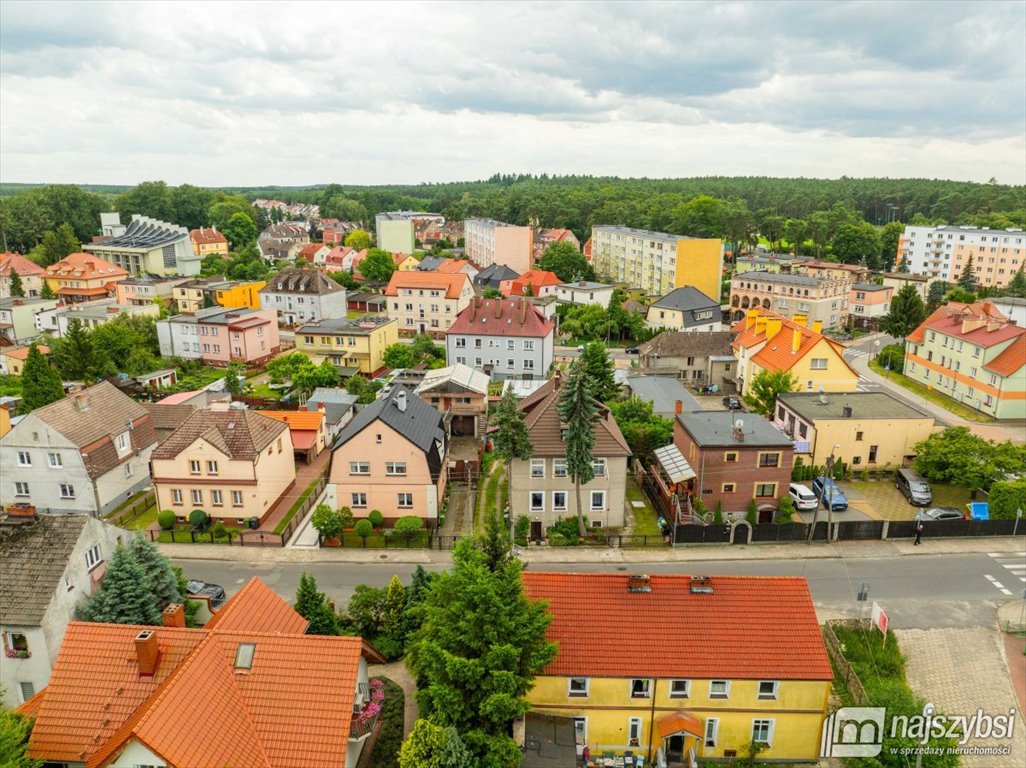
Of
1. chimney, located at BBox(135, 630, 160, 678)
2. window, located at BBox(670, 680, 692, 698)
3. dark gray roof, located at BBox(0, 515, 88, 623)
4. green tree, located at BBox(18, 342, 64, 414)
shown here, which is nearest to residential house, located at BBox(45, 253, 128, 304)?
green tree, located at BBox(18, 342, 64, 414)

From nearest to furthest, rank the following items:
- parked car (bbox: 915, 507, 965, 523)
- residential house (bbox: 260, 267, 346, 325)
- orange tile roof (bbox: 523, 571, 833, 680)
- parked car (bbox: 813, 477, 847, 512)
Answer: orange tile roof (bbox: 523, 571, 833, 680) → parked car (bbox: 915, 507, 965, 523) → parked car (bbox: 813, 477, 847, 512) → residential house (bbox: 260, 267, 346, 325)

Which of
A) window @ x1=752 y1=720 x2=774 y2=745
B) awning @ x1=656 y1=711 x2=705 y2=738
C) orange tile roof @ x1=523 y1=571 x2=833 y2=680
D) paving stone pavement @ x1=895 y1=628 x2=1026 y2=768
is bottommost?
paving stone pavement @ x1=895 y1=628 x2=1026 y2=768

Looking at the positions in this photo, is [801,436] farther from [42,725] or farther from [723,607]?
[42,725]

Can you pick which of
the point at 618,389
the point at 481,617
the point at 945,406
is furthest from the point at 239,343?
the point at 945,406

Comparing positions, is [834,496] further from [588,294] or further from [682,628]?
[588,294]

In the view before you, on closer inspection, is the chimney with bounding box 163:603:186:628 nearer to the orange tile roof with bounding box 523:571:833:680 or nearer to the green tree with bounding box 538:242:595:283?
the orange tile roof with bounding box 523:571:833:680

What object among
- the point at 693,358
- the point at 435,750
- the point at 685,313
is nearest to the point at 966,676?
the point at 435,750

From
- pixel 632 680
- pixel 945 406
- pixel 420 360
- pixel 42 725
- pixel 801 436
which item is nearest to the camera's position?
pixel 42 725
